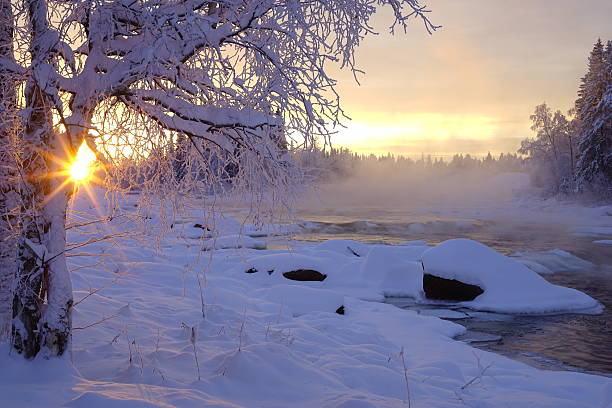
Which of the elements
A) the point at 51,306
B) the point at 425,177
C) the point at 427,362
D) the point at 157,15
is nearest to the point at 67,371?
the point at 51,306

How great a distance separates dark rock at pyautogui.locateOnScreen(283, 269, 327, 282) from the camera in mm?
13656

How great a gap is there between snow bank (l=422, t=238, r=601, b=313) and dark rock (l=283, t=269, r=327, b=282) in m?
3.05

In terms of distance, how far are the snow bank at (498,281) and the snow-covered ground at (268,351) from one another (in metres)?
0.04

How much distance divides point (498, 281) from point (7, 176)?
1174cm

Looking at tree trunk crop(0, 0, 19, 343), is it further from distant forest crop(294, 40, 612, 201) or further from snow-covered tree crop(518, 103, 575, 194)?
snow-covered tree crop(518, 103, 575, 194)

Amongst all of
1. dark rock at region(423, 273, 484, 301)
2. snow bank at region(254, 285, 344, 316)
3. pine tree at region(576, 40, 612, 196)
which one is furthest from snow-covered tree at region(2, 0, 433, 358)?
pine tree at region(576, 40, 612, 196)

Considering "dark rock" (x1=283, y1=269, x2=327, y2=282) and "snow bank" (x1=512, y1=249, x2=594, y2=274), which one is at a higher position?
"dark rock" (x1=283, y1=269, x2=327, y2=282)

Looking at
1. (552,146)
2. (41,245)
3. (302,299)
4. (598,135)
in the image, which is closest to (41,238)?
(41,245)

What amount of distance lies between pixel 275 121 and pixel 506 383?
4.71 meters

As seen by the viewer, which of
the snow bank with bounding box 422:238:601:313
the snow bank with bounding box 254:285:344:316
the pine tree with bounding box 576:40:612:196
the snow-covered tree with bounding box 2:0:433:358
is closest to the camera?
the snow-covered tree with bounding box 2:0:433:358

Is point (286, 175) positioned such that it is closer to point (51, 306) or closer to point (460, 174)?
point (51, 306)

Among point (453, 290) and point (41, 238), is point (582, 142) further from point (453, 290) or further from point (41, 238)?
point (41, 238)

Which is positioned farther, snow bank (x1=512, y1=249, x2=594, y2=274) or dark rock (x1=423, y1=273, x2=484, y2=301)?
snow bank (x1=512, y1=249, x2=594, y2=274)

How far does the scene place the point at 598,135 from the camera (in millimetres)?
36812
